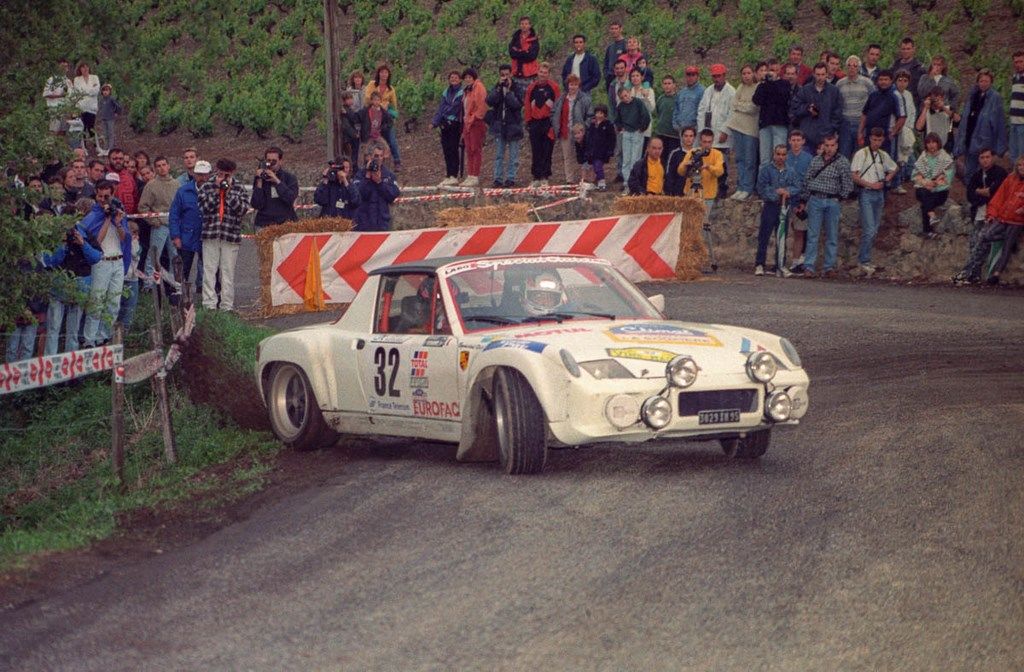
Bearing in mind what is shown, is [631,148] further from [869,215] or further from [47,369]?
[47,369]

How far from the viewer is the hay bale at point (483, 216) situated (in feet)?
72.9

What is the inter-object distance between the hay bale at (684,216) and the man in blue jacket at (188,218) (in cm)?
586

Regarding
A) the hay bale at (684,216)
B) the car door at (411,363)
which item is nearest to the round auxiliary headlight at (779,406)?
the car door at (411,363)

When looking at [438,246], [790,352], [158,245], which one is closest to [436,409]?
[790,352]

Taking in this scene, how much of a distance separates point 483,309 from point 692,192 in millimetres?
12625

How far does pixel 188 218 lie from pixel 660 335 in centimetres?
1075

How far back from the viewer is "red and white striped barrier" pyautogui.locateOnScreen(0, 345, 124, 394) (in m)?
10.2

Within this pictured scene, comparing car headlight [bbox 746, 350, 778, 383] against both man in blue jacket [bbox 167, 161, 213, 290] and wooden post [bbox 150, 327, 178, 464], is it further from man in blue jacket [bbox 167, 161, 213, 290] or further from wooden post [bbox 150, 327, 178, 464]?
man in blue jacket [bbox 167, 161, 213, 290]

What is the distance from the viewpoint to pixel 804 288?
2139 cm

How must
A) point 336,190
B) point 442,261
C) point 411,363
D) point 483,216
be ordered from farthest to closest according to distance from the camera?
point 483,216, point 336,190, point 442,261, point 411,363

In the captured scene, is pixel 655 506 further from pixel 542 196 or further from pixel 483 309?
pixel 542 196

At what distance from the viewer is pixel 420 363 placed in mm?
11047

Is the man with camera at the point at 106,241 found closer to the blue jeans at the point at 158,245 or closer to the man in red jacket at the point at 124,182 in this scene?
the blue jeans at the point at 158,245

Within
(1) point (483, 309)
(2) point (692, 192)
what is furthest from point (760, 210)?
(1) point (483, 309)
